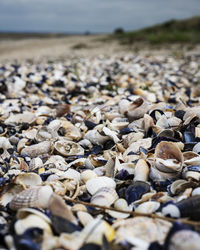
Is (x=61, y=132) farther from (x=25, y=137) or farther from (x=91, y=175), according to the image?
(x=91, y=175)

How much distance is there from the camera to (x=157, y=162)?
1.89 metres

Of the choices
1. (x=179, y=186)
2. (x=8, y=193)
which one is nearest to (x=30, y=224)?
(x=8, y=193)

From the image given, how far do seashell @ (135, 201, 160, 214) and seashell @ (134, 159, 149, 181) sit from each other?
0.87 ft

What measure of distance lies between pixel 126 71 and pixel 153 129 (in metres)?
3.79

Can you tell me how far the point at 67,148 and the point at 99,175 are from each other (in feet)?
1.83

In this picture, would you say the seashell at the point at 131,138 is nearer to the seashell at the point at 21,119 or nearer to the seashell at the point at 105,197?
the seashell at the point at 105,197

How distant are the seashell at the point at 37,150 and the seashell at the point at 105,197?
0.84 metres

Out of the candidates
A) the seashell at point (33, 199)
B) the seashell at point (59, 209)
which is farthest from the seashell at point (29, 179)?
the seashell at point (59, 209)

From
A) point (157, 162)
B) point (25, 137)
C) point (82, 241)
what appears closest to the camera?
point (82, 241)

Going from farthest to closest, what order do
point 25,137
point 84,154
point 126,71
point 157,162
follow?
point 126,71 → point 25,137 → point 84,154 → point 157,162

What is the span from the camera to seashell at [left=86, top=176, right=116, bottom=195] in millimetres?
1837

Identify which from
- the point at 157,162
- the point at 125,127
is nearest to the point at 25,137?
the point at 125,127

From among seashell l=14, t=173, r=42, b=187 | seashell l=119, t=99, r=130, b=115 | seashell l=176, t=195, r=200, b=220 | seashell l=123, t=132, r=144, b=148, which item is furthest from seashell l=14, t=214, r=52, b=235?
seashell l=119, t=99, r=130, b=115

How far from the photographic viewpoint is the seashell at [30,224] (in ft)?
4.57
